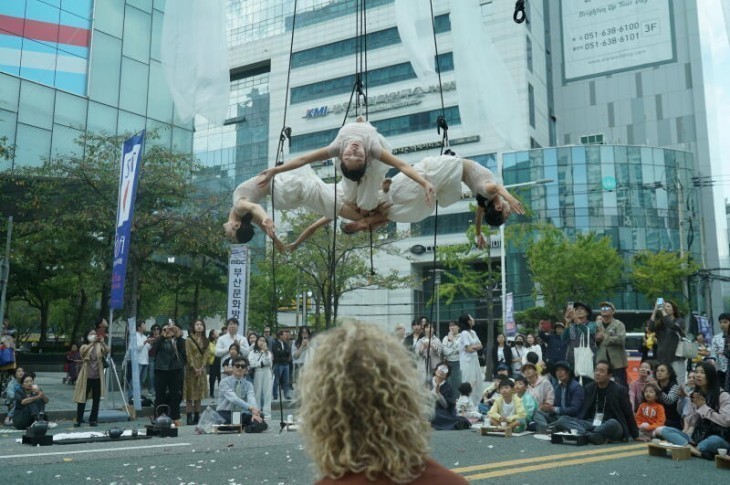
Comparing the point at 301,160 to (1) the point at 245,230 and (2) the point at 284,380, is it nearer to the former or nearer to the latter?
(1) the point at 245,230

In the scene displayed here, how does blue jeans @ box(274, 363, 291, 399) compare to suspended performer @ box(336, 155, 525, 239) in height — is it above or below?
below

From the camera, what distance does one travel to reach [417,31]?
19.4 feet

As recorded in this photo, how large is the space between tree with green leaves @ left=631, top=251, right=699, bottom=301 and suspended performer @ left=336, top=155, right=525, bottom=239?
96.0 ft

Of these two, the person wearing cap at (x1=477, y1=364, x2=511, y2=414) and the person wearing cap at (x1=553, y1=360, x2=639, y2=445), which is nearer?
the person wearing cap at (x1=553, y1=360, x2=639, y2=445)

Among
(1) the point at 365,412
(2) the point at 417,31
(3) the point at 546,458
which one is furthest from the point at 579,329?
(1) the point at 365,412

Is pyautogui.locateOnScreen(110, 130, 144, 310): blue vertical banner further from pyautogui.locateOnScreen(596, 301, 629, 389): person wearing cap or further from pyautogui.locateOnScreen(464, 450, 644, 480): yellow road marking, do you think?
pyautogui.locateOnScreen(596, 301, 629, 389): person wearing cap

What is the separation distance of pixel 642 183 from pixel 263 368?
3346 cm

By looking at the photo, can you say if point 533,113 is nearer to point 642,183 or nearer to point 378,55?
point 642,183

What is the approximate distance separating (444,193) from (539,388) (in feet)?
17.0

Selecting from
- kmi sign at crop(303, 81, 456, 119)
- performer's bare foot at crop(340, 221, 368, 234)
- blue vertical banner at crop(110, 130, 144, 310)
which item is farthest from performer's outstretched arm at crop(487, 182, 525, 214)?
kmi sign at crop(303, 81, 456, 119)

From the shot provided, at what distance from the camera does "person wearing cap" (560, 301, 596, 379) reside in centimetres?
973

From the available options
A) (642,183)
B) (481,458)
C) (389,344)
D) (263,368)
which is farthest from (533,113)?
(389,344)

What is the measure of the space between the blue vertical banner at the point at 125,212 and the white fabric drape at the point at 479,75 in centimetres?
621

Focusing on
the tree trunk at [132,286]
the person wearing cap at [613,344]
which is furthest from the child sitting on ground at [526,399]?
the tree trunk at [132,286]
